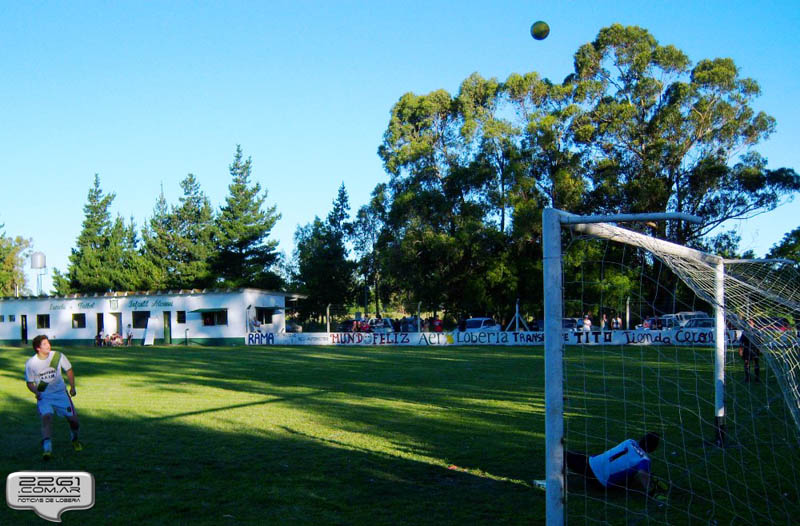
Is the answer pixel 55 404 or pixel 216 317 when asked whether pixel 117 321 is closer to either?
pixel 216 317

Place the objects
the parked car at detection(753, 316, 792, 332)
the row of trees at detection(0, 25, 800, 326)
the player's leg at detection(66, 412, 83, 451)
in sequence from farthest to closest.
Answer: the row of trees at detection(0, 25, 800, 326)
the player's leg at detection(66, 412, 83, 451)
the parked car at detection(753, 316, 792, 332)

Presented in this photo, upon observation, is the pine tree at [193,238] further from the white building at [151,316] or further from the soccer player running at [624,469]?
the soccer player running at [624,469]

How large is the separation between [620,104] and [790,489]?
3896 cm

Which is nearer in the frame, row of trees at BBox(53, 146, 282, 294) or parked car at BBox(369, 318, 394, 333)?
parked car at BBox(369, 318, 394, 333)

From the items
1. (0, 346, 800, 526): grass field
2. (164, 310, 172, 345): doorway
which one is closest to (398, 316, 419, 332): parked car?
(164, 310, 172, 345): doorway

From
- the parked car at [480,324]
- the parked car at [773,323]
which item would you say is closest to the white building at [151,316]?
the parked car at [480,324]

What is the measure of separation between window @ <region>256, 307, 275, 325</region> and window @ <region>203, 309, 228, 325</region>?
2426mm

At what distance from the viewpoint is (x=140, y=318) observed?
48594 millimetres

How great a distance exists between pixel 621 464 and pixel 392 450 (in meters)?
3.39

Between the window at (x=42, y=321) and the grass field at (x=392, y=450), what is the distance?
35185 millimetres

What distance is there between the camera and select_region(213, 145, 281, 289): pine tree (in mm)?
64812

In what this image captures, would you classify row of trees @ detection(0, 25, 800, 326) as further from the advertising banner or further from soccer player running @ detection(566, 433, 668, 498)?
soccer player running @ detection(566, 433, 668, 498)

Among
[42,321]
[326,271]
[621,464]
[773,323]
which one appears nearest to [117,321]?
[42,321]

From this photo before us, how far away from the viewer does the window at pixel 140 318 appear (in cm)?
4841
